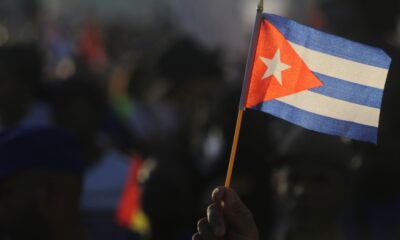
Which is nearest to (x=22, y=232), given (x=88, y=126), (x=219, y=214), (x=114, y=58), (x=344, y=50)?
(x=219, y=214)

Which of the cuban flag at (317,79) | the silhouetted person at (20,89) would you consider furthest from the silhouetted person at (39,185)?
the silhouetted person at (20,89)

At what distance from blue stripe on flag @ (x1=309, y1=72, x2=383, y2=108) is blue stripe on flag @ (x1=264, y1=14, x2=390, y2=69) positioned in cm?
8

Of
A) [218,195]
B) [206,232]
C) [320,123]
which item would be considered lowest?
[206,232]

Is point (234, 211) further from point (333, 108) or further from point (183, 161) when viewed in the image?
point (183, 161)

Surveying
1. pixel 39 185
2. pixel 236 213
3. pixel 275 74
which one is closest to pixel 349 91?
pixel 275 74

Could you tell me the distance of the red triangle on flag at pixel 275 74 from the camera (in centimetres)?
365

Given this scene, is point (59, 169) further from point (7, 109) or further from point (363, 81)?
point (7, 109)

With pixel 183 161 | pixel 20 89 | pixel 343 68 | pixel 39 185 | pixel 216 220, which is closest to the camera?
pixel 216 220

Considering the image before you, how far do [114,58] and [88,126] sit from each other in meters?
17.3

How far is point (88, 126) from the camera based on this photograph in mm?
7359

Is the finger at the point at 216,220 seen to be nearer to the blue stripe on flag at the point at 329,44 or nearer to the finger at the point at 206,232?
the finger at the point at 206,232

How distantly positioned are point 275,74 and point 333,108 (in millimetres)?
205

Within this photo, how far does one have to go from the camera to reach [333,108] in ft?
11.8

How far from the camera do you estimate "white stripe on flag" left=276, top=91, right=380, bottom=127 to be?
357 centimetres
